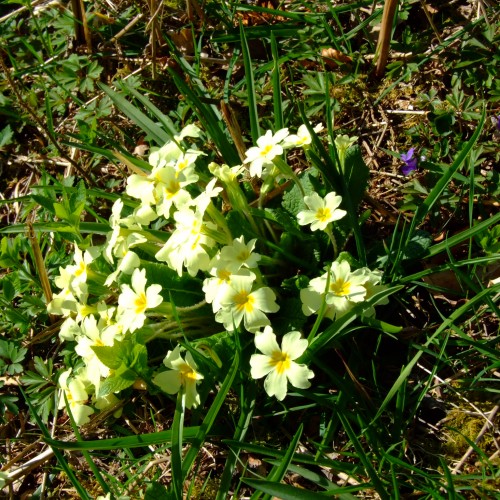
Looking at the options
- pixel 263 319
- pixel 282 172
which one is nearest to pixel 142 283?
pixel 263 319

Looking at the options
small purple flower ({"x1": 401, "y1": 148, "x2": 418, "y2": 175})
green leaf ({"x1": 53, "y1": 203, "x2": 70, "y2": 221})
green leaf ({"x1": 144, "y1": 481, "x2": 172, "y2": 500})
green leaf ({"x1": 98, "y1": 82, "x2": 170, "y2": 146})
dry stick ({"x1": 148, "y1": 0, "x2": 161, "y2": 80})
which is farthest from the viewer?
dry stick ({"x1": 148, "y1": 0, "x2": 161, "y2": 80})

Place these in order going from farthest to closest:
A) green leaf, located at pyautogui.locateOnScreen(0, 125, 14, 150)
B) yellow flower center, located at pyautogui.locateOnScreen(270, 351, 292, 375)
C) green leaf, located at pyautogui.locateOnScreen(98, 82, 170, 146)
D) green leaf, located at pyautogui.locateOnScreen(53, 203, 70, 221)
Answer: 1. green leaf, located at pyautogui.locateOnScreen(0, 125, 14, 150)
2. green leaf, located at pyautogui.locateOnScreen(98, 82, 170, 146)
3. green leaf, located at pyautogui.locateOnScreen(53, 203, 70, 221)
4. yellow flower center, located at pyautogui.locateOnScreen(270, 351, 292, 375)

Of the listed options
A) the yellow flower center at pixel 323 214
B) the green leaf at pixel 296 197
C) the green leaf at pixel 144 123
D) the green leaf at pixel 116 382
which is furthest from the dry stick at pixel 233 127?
the green leaf at pixel 116 382

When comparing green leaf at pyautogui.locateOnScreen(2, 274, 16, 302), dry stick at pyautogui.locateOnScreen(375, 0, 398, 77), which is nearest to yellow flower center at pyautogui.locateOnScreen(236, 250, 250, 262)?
green leaf at pyautogui.locateOnScreen(2, 274, 16, 302)

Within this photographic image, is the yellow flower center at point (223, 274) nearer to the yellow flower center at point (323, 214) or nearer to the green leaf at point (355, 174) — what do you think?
the yellow flower center at point (323, 214)

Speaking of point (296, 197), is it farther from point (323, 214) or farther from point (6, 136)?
point (6, 136)

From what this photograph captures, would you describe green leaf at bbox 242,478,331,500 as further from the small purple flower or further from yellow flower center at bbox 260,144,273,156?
the small purple flower
